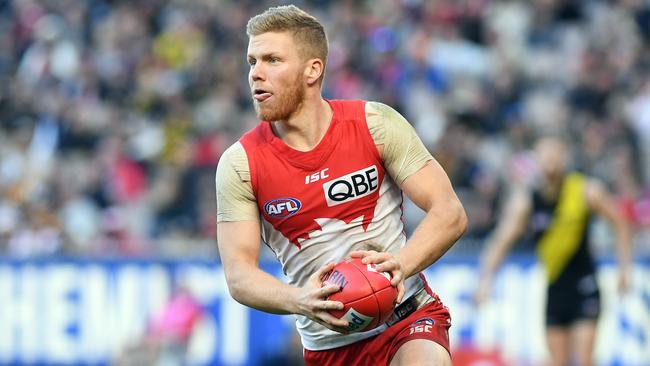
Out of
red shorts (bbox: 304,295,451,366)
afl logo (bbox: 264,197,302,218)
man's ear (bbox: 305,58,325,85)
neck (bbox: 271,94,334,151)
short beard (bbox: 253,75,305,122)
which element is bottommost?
red shorts (bbox: 304,295,451,366)

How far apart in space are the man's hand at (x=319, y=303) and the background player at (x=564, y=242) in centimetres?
543

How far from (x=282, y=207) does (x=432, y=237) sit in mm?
745

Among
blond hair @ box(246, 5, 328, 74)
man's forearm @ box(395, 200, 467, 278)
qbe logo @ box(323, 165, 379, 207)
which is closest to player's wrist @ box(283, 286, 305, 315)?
man's forearm @ box(395, 200, 467, 278)

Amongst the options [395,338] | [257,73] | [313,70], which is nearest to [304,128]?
[313,70]

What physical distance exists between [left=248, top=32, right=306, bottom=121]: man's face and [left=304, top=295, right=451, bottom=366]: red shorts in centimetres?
119

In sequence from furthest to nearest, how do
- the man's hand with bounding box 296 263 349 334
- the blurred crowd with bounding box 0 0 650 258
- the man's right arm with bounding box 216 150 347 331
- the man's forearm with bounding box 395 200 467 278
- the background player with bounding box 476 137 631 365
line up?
1. the blurred crowd with bounding box 0 0 650 258
2. the background player with bounding box 476 137 631 365
3. the man's forearm with bounding box 395 200 467 278
4. the man's right arm with bounding box 216 150 347 331
5. the man's hand with bounding box 296 263 349 334

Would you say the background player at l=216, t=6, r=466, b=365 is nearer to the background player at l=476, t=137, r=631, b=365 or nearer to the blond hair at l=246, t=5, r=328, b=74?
the blond hair at l=246, t=5, r=328, b=74

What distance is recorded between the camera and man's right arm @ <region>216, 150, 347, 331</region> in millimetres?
5582

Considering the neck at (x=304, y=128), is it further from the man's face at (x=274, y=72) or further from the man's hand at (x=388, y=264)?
the man's hand at (x=388, y=264)

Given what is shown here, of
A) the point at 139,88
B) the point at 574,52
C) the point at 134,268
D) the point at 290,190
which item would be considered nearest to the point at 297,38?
the point at 290,190

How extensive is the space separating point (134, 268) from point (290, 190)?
8.98 m

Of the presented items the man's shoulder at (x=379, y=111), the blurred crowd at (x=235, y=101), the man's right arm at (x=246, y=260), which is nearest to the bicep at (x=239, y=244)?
the man's right arm at (x=246, y=260)

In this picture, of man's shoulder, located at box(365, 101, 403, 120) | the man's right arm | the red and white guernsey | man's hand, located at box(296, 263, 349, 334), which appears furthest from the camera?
man's shoulder, located at box(365, 101, 403, 120)

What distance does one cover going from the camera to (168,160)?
1655 cm
